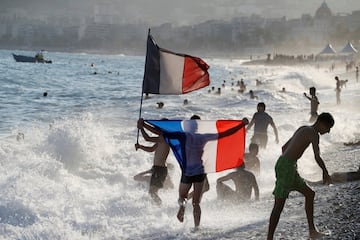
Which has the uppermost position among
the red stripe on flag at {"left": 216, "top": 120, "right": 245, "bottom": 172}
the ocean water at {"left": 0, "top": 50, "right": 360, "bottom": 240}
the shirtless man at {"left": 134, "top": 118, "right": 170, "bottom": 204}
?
the red stripe on flag at {"left": 216, "top": 120, "right": 245, "bottom": 172}

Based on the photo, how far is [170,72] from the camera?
7.93 m

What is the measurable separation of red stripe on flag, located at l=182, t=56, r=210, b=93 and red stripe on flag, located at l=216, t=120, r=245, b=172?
1084mm

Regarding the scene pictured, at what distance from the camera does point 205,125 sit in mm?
7098

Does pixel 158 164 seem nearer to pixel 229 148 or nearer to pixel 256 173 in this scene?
pixel 229 148

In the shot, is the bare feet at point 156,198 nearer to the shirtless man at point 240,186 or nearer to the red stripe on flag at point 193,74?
the shirtless man at point 240,186

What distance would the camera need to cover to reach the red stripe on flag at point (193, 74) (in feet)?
26.5

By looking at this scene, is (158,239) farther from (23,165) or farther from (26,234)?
(23,165)

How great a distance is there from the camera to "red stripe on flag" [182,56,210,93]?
808 centimetres

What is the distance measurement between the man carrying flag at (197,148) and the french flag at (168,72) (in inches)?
37.0

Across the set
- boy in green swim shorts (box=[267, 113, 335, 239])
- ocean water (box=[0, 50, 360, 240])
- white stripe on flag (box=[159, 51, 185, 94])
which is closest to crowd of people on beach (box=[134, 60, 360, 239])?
boy in green swim shorts (box=[267, 113, 335, 239])

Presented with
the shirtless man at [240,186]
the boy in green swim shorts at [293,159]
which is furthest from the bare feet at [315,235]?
the shirtless man at [240,186]

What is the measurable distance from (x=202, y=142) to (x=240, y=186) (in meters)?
2.07

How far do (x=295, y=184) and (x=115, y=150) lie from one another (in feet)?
28.7

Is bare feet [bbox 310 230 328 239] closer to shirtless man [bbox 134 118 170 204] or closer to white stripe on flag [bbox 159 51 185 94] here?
shirtless man [bbox 134 118 170 204]
